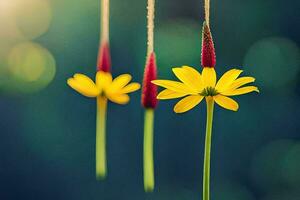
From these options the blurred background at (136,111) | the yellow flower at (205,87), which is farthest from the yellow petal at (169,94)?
the blurred background at (136,111)

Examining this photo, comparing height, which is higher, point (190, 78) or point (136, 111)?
point (190, 78)

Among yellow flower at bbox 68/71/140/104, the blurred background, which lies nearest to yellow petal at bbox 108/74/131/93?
yellow flower at bbox 68/71/140/104

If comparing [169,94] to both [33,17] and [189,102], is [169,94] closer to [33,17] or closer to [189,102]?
[189,102]

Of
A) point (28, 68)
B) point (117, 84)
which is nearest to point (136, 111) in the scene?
point (28, 68)

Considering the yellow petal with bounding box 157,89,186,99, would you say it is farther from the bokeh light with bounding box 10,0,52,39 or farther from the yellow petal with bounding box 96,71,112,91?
the bokeh light with bounding box 10,0,52,39

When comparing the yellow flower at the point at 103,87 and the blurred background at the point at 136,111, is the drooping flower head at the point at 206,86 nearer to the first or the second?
the yellow flower at the point at 103,87

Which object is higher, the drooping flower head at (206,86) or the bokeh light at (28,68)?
the drooping flower head at (206,86)

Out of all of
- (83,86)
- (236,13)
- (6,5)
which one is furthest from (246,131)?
(83,86)
